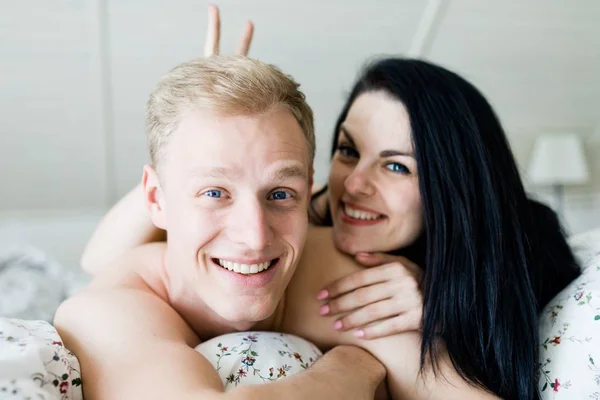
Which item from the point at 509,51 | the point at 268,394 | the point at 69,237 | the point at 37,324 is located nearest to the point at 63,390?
the point at 37,324

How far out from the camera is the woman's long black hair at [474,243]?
1392 millimetres

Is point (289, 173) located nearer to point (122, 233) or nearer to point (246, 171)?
point (246, 171)

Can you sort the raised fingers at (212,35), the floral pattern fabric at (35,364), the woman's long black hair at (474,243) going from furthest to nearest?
1. the raised fingers at (212,35)
2. the woman's long black hair at (474,243)
3. the floral pattern fabric at (35,364)

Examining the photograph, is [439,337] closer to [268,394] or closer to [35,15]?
[268,394]

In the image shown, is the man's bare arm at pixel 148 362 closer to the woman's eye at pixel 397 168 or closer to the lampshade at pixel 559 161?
the woman's eye at pixel 397 168

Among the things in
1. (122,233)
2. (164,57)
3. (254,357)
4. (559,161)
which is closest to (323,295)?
(254,357)

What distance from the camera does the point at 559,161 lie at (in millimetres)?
3895

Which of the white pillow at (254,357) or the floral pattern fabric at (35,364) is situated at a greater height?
the floral pattern fabric at (35,364)

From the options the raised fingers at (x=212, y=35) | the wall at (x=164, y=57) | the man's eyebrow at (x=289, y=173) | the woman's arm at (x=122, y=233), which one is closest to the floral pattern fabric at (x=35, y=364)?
the man's eyebrow at (x=289, y=173)

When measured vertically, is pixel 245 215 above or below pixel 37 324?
above

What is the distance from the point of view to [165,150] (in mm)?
1215

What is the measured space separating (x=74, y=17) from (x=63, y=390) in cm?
208

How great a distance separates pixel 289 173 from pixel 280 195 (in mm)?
55

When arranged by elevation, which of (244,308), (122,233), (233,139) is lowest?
(122,233)
